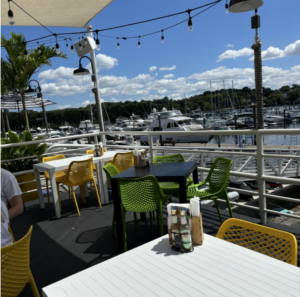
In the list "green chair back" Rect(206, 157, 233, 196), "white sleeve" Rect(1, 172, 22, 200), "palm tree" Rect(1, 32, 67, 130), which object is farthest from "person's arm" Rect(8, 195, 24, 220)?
"palm tree" Rect(1, 32, 67, 130)

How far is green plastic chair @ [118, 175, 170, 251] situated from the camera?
2.39 m

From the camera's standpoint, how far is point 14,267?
55.4 inches

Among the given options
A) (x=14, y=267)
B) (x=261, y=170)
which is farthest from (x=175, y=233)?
(x=261, y=170)

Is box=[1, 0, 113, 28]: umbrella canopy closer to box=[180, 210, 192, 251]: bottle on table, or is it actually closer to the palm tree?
the palm tree

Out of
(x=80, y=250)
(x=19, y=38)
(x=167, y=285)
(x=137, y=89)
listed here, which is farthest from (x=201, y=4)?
(x=137, y=89)

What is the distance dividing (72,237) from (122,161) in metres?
1.42

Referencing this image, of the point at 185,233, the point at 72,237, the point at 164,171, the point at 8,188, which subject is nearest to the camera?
the point at 185,233

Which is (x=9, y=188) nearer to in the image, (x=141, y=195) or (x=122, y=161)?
(x=141, y=195)

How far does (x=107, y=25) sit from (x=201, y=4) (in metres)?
2.50

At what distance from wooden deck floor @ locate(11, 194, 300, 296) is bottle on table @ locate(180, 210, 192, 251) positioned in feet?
4.87

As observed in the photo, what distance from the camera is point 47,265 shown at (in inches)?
99.0

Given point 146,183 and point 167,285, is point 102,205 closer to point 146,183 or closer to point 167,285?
point 146,183

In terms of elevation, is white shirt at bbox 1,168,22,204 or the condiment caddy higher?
white shirt at bbox 1,168,22,204

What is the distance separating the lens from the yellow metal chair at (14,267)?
1.35 metres
